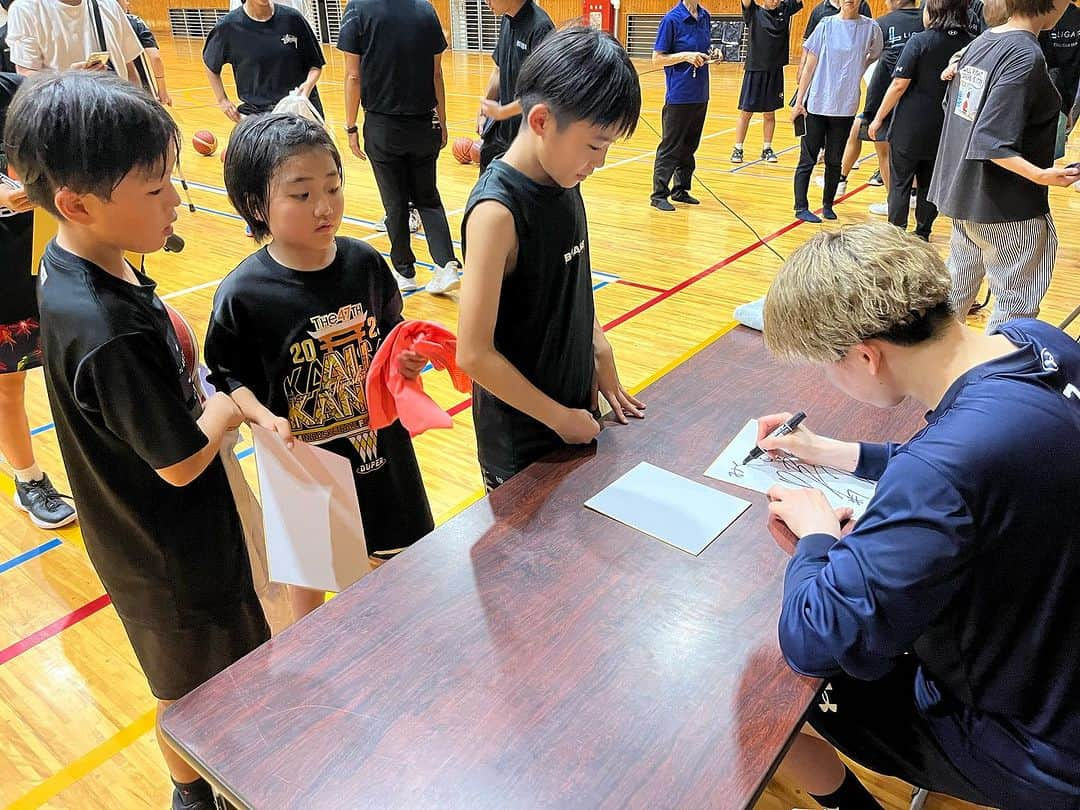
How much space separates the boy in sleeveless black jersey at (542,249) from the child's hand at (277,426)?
35 centimetres

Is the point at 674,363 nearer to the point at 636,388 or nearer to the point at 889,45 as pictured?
the point at 636,388

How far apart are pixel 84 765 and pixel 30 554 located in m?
0.99

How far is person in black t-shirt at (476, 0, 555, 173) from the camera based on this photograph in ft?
13.7

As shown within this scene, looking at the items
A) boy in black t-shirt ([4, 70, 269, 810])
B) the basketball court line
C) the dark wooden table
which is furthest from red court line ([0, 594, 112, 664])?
the dark wooden table

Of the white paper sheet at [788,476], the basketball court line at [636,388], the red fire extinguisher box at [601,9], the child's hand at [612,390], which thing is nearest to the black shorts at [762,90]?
the basketball court line at [636,388]

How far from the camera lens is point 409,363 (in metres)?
1.61

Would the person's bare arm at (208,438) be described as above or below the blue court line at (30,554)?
above

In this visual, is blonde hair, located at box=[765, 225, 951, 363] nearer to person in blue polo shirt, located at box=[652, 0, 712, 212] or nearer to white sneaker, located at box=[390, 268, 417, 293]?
white sneaker, located at box=[390, 268, 417, 293]

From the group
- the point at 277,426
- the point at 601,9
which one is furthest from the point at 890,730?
the point at 601,9

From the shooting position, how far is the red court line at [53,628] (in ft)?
7.14

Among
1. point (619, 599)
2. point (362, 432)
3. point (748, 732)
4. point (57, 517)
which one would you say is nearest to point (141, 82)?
point (57, 517)

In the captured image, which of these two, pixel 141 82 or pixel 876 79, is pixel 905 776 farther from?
pixel 876 79

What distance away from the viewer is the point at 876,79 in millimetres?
5391

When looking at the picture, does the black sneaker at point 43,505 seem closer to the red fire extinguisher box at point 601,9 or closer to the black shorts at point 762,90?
the black shorts at point 762,90
